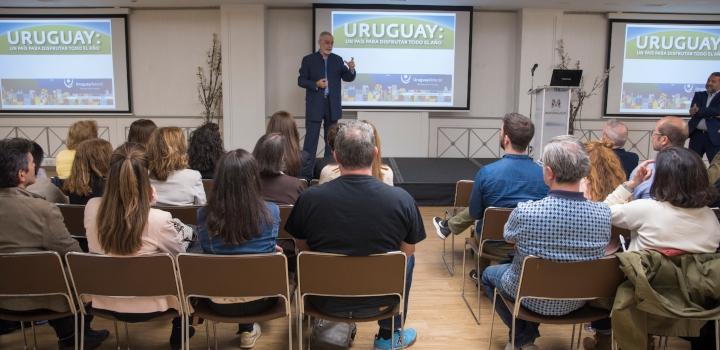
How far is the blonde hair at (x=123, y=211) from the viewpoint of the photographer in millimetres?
2057

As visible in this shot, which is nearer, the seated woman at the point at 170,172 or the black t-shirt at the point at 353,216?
the black t-shirt at the point at 353,216

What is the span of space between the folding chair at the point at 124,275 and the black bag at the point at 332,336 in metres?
0.78

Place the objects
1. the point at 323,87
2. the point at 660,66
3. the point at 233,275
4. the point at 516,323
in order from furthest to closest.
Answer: the point at 660,66 → the point at 323,87 → the point at 516,323 → the point at 233,275

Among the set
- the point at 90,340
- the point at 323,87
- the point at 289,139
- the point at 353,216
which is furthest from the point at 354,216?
the point at 323,87

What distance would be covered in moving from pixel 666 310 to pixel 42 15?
8756 mm

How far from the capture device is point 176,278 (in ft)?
6.72

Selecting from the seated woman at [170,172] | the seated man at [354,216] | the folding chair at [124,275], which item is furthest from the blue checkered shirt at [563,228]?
the seated woman at [170,172]

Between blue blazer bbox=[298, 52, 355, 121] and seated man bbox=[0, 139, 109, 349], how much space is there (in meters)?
4.62

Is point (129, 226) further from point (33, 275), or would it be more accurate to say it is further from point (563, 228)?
point (563, 228)

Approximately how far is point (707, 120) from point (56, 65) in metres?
8.95

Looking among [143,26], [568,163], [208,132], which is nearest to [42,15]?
[143,26]

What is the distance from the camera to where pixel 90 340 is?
8.28 ft

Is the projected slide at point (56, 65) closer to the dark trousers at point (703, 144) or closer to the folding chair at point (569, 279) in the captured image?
the folding chair at point (569, 279)

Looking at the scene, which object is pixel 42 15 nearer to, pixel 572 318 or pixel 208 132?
pixel 208 132
